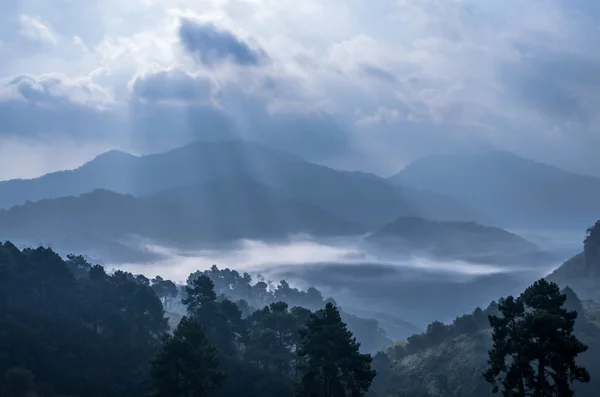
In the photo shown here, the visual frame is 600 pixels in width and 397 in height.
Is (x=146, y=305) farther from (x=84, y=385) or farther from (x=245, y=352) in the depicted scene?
(x=84, y=385)

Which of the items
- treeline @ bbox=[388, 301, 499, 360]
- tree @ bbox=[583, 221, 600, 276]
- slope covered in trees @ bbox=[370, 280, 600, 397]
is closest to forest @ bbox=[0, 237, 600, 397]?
slope covered in trees @ bbox=[370, 280, 600, 397]

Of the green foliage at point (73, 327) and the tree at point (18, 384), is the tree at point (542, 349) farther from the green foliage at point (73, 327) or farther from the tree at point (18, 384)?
the tree at point (18, 384)

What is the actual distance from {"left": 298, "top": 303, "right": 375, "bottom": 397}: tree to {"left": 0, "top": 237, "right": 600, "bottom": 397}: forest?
102mm

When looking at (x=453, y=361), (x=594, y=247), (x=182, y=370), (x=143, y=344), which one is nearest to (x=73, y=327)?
(x=143, y=344)

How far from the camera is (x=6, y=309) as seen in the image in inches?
3772

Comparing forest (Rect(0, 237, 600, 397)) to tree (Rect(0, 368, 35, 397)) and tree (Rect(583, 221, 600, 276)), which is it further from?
tree (Rect(583, 221, 600, 276))

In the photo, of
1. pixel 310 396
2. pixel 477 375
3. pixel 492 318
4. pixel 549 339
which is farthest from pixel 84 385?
pixel 477 375

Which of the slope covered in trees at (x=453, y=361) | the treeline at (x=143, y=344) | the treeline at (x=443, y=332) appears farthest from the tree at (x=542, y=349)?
the treeline at (x=443, y=332)

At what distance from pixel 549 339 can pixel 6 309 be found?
8047 centimetres

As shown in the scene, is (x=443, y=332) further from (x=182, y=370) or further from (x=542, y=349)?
(x=182, y=370)

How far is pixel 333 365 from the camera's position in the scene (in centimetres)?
5984

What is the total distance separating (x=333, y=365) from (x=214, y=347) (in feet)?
43.4

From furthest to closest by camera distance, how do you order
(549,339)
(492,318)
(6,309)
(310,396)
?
(6,309) < (310,396) < (492,318) < (549,339)

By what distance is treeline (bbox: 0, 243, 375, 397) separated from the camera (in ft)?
196
